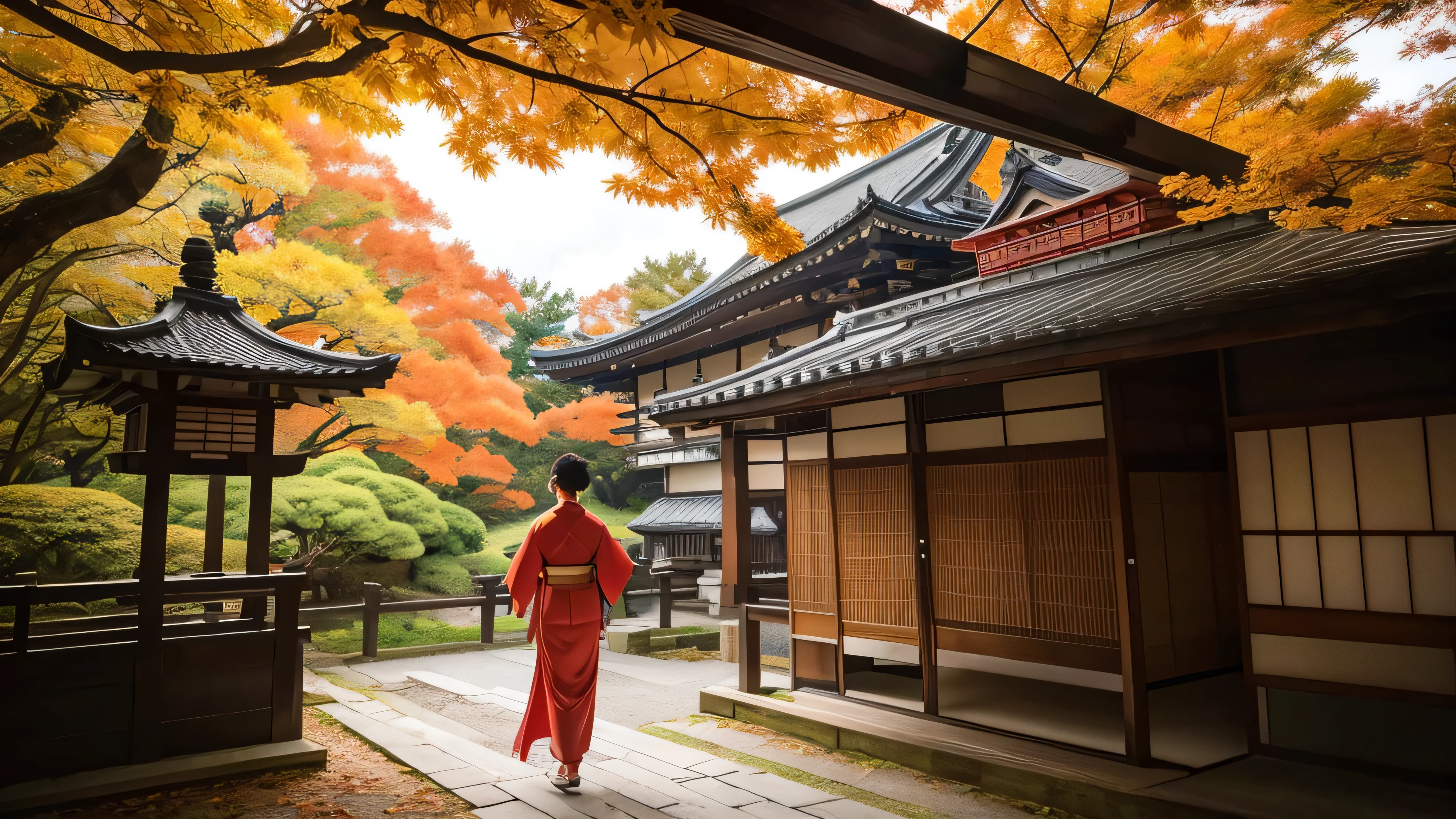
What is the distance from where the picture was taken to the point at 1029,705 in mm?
5781

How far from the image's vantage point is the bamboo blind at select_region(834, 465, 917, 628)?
19.1 feet

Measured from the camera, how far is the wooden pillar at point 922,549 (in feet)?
18.3

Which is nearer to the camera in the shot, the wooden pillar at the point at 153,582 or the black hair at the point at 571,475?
the wooden pillar at the point at 153,582

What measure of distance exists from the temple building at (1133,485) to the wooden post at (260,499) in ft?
10.9

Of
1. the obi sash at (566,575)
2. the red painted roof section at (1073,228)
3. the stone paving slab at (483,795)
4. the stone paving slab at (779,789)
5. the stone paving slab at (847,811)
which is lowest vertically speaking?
the stone paving slab at (779,789)

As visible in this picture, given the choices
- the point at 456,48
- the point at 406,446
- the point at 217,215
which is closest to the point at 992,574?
the point at 456,48

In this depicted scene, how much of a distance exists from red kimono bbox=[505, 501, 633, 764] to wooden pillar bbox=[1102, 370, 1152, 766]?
9.54 feet

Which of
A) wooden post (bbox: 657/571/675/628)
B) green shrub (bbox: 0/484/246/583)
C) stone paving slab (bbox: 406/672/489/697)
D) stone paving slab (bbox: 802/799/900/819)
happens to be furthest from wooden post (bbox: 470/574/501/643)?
stone paving slab (bbox: 802/799/900/819)

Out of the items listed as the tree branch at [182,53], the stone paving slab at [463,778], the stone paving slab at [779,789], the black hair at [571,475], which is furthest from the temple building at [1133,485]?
the tree branch at [182,53]

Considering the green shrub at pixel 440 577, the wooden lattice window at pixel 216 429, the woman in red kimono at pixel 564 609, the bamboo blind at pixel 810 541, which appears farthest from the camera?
the green shrub at pixel 440 577

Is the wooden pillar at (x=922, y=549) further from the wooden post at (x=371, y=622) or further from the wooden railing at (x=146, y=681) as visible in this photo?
the wooden post at (x=371, y=622)

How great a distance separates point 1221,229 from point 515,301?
15922mm

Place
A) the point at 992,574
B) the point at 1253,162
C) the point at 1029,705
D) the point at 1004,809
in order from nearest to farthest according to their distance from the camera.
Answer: the point at 1253,162 < the point at 1004,809 < the point at 992,574 < the point at 1029,705

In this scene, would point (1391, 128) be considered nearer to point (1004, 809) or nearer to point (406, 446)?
point (1004, 809)
